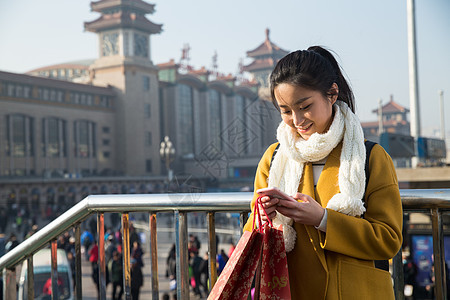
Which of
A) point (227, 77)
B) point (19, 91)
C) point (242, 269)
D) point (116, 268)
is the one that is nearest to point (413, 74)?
point (116, 268)

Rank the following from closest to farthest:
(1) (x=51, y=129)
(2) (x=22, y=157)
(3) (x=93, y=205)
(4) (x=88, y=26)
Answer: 1. (3) (x=93, y=205)
2. (2) (x=22, y=157)
3. (1) (x=51, y=129)
4. (4) (x=88, y=26)

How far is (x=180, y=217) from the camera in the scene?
5.41 ft

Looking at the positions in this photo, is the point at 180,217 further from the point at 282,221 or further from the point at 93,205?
the point at 282,221

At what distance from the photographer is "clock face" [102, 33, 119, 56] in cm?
4425

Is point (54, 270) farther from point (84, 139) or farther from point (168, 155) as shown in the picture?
point (84, 139)

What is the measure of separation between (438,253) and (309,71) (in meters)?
0.62

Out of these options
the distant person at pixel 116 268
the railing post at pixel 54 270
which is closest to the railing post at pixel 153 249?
the railing post at pixel 54 270

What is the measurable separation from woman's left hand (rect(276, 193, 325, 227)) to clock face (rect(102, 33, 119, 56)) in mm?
44435

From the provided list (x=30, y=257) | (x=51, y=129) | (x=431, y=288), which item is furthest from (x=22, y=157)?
(x=30, y=257)

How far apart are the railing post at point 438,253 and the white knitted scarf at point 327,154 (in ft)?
1.17

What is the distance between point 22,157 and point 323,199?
34.8 metres

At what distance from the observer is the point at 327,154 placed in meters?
1.21

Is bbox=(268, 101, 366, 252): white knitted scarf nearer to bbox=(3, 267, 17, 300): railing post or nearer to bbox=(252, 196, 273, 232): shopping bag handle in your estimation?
bbox=(252, 196, 273, 232): shopping bag handle

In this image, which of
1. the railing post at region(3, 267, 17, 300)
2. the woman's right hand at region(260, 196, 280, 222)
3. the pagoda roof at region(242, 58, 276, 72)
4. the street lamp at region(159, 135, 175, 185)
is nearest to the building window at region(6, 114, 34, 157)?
the street lamp at region(159, 135, 175, 185)
